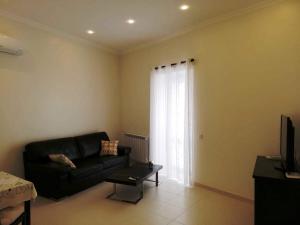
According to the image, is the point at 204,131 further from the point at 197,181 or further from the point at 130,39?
the point at 130,39

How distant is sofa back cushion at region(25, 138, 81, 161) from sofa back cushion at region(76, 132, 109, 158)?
103mm

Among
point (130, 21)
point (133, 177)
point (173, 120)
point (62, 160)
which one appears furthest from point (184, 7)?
point (62, 160)

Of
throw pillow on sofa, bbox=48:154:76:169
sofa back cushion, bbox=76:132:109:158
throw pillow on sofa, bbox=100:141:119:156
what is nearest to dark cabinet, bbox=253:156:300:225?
throw pillow on sofa, bbox=48:154:76:169

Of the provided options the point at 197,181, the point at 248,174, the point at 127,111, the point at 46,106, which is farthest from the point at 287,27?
the point at 46,106

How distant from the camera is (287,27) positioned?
9.28ft

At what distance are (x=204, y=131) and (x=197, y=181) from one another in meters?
0.98

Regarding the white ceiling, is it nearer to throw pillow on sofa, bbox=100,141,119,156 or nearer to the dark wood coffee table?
throw pillow on sofa, bbox=100,141,119,156

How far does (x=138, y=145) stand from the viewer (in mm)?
4934

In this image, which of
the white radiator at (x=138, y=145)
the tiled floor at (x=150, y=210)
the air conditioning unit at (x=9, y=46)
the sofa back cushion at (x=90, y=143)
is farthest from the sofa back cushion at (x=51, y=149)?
the air conditioning unit at (x=9, y=46)

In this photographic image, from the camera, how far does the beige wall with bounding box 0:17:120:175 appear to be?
338 cm

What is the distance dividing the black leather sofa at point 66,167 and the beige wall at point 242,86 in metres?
1.87

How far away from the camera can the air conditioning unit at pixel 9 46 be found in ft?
10.3

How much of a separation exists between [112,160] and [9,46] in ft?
8.82

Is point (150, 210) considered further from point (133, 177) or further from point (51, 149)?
point (51, 149)
